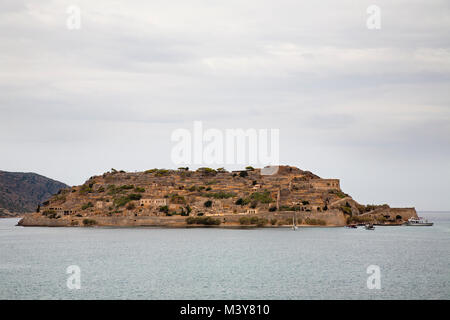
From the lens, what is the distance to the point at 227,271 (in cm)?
4997

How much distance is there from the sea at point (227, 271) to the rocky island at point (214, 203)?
47115mm

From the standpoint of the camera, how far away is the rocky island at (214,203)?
415ft

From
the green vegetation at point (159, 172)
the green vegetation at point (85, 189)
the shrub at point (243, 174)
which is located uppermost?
the green vegetation at point (159, 172)

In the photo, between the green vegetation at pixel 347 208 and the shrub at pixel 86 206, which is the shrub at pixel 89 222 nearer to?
the shrub at pixel 86 206

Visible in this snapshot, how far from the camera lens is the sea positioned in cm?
3947

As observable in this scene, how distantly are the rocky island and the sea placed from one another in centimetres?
4711

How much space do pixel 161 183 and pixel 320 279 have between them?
404 ft

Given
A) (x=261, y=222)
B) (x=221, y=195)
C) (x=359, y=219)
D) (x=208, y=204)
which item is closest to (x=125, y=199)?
(x=208, y=204)

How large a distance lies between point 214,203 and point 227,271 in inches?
3586

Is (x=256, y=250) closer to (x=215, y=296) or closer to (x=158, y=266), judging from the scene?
(x=158, y=266)

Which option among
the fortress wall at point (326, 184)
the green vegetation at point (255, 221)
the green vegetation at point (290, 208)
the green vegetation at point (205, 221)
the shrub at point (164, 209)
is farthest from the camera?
the fortress wall at point (326, 184)

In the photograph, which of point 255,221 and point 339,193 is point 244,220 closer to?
point 255,221

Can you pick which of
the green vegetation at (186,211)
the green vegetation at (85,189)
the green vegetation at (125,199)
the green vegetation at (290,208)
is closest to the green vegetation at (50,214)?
the green vegetation at (85,189)
